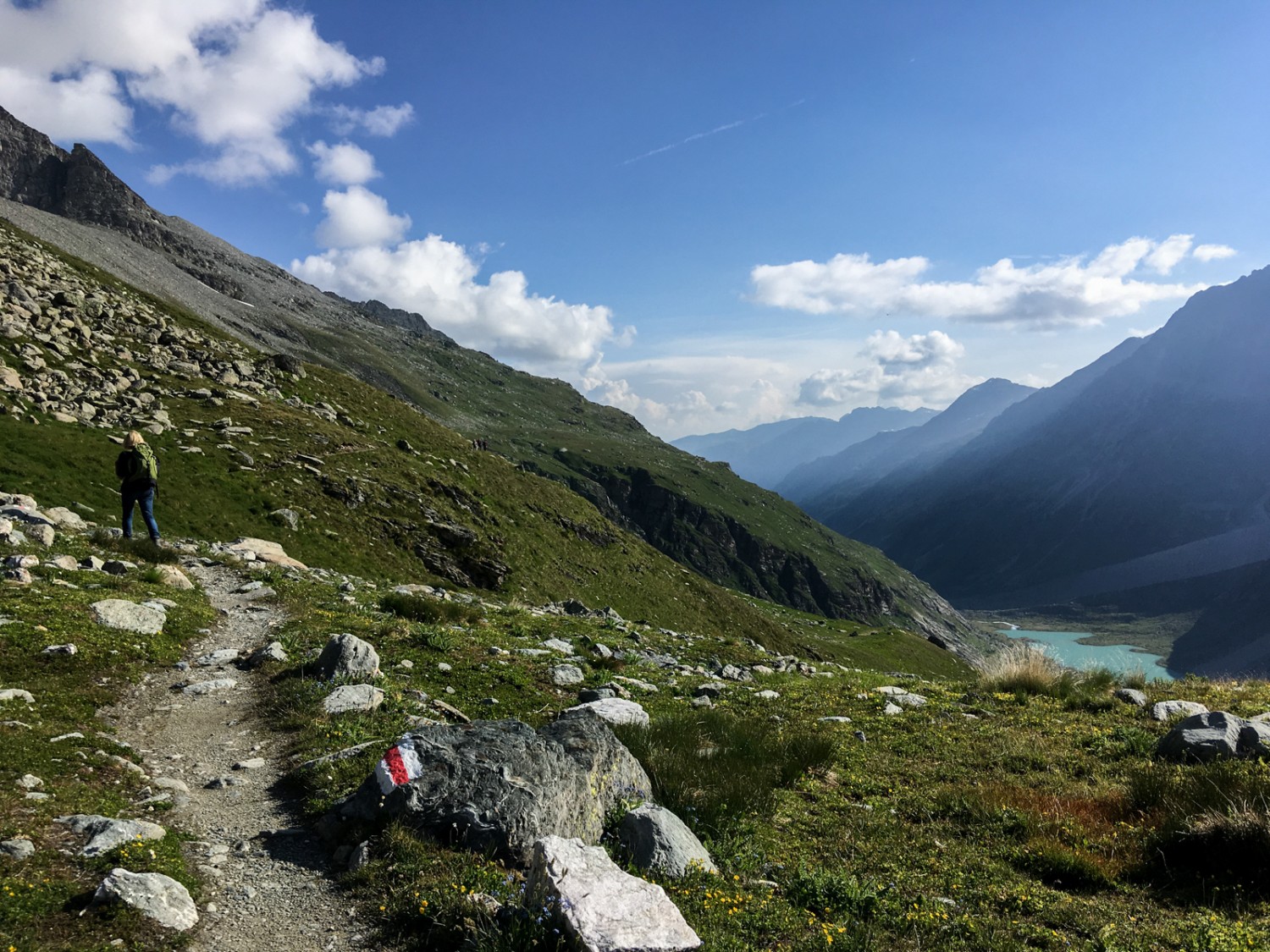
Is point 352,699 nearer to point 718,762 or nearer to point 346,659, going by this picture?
point 346,659

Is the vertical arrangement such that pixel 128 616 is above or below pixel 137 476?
below

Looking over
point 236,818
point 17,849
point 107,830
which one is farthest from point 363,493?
point 17,849

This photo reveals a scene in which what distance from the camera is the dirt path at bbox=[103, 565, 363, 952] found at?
19.3 ft

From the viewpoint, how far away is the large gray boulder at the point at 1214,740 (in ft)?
36.2

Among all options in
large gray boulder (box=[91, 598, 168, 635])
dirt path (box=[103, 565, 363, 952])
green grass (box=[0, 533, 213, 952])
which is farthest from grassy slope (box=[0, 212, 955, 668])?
dirt path (box=[103, 565, 363, 952])

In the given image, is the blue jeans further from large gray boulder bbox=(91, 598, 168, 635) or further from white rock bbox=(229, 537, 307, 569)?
large gray boulder bbox=(91, 598, 168, 635)

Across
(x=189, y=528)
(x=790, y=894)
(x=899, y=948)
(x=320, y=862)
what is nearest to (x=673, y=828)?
(x=790, y=894)

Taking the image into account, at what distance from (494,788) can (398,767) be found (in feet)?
3.86

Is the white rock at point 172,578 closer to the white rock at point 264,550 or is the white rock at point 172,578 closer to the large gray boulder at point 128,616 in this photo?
the large gray boulder at point 128,616

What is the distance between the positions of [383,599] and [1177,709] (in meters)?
21.8

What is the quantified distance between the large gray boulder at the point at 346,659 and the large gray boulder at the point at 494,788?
527 centimetres

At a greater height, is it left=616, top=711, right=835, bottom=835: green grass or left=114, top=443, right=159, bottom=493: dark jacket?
left=114, top=443, right=159, bottom=493: dark jacket

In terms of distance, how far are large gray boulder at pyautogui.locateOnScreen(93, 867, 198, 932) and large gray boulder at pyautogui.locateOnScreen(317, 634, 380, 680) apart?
665 centimetres

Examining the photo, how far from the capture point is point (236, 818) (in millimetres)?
7781
